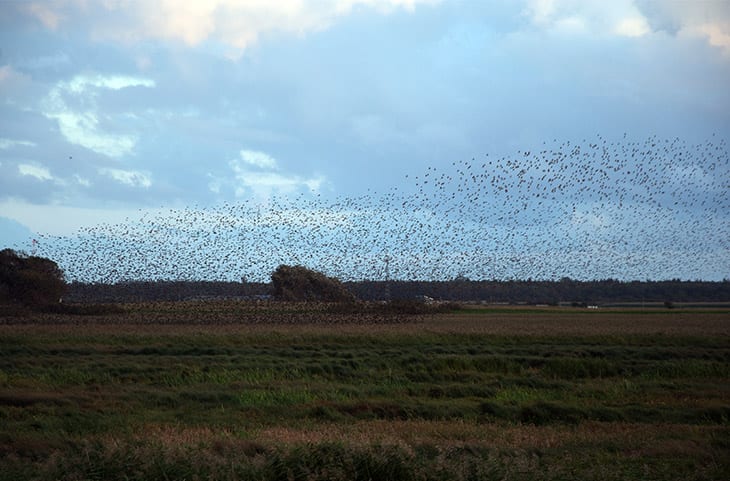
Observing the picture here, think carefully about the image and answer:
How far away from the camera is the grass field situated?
10477 millimetres

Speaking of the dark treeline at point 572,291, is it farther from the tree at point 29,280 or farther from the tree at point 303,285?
the tree at point 29,280

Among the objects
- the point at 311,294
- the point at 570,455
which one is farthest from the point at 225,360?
the point at 311,294

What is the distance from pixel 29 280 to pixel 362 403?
155ft

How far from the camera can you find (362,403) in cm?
1897

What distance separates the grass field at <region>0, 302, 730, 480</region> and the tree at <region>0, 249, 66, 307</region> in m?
20.1

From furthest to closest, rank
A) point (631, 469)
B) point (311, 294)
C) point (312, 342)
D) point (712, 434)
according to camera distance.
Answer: point (311, 294) → point (312, 342) → point (712, 434) → point (631, 469)

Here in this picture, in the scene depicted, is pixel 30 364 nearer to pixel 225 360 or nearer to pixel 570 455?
pixel 225 360

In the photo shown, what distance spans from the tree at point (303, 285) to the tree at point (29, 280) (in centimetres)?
2069

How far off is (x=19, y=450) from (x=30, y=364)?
1325 centimetres

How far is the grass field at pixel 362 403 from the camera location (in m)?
10.5

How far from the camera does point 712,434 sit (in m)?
14.9

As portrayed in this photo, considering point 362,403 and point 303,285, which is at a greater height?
point 303,285

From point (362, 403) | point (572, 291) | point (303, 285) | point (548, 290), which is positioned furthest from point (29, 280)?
point (572, 291)

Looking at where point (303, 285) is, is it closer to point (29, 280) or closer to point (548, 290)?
point (29, 280)
